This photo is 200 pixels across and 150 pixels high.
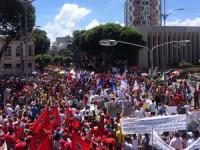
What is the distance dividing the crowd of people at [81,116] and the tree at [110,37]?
37.1m

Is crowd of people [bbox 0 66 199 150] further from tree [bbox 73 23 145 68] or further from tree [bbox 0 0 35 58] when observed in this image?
tree [bbox 73 23 145 68]

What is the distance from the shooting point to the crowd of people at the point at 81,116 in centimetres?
1524

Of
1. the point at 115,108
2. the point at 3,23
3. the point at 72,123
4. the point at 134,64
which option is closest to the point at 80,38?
the point at 134,64

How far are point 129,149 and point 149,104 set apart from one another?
10067 millimetres

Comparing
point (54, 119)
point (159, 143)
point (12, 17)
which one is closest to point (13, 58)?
point (12, 17)

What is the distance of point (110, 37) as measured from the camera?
3184 inches

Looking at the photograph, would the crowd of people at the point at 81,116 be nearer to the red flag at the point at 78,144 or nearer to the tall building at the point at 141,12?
the red flag at the point at 78,144

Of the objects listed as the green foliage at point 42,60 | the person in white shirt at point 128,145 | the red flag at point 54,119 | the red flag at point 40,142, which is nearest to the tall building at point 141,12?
the green foliage at point 42,60

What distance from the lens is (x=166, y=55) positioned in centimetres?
9175

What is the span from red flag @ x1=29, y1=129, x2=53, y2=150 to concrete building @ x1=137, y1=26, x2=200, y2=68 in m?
71.3

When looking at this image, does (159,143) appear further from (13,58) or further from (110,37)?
(13,58)

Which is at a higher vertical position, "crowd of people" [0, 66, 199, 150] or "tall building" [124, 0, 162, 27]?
"tall building" [124, 0, 162, 27]

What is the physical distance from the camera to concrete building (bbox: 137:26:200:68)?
88.6 m

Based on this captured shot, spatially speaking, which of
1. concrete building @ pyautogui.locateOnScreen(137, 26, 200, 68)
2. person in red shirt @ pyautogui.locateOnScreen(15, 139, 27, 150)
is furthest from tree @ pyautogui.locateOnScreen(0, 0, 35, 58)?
person in red shirt @ pyautogui.locateOnScreen(15, 139, 27, 150)
